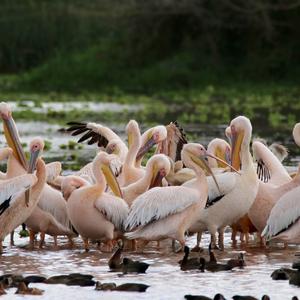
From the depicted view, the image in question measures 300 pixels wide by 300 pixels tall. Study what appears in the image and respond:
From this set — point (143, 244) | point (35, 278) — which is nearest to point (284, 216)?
point (143, 244)

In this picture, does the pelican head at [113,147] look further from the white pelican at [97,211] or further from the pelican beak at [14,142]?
the white pelican at [97,211]

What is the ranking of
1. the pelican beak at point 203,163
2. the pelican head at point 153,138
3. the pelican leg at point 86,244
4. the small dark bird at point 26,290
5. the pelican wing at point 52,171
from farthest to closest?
the pelican head at point 153,138 → the pelican wing at point 52,171 → the pelican leg at point 86,244 → the pelican beak at point 203,163 → the small dark bird at point 26,290

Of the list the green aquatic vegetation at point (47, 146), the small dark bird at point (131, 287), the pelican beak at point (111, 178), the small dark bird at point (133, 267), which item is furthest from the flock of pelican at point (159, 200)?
the green aquatic vegetation at point (47, 146)

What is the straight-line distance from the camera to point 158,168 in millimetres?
8727

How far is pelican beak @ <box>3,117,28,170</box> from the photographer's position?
927 cm

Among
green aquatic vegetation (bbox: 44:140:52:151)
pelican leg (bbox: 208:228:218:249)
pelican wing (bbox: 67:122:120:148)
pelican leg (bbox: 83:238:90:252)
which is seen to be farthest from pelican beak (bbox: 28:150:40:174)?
green aquatic vegetation (bbox: 44:140:52:151)

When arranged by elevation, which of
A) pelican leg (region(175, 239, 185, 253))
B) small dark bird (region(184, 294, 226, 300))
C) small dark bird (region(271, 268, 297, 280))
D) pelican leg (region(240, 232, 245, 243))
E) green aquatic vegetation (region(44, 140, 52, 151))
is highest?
green aquatic vegetation (region(44, 140, 52, 151))

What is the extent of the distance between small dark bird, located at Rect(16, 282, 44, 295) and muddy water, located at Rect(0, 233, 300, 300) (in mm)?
49

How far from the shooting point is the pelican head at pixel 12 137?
30.4 ft

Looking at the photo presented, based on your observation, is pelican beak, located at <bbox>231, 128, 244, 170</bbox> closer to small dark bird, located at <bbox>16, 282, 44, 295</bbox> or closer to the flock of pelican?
the flock of pelican

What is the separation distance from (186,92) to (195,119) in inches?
338

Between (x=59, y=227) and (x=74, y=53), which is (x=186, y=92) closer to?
(x=74, y=53)

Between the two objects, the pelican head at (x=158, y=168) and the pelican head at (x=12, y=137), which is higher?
the pelican head at (x=12, y=137)

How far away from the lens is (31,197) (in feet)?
27.8
